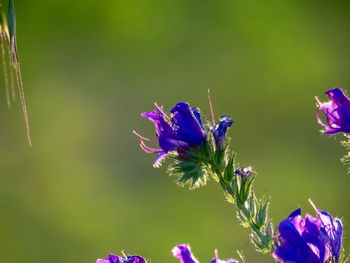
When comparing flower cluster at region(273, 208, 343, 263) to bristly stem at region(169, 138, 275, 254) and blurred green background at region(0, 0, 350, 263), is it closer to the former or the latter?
bristly stem at region(169, 138, 275, 254)

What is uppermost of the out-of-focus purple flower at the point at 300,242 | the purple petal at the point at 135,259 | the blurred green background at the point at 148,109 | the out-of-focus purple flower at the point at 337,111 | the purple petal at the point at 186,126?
the blurred green background at the point at 148,109

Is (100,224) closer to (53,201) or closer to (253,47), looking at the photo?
(53,201)

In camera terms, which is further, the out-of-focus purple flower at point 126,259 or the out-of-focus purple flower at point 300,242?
the out-of-focus purple flower at point 126,259

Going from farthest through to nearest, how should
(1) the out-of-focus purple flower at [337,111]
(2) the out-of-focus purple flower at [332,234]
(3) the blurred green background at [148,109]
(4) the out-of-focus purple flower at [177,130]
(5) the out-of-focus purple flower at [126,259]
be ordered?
(3) the blurred green background at [148,109]
(4) the out-of-focus purple flower at [177,130]
(1) the out-of-focus purple flower at [337,111]
(5) the out-of-focus purple flower at [126,259]
(2) the out-of-focus purple flower at [332,234]

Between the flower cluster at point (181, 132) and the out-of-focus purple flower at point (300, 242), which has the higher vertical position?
the flower cluster at point (181, 132)

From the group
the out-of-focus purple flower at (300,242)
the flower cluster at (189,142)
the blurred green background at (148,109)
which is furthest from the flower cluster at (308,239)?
the blurred green background at (148,109)

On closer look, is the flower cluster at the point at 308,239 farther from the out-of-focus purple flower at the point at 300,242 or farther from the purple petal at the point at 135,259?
the purple petal at the point at 135,259

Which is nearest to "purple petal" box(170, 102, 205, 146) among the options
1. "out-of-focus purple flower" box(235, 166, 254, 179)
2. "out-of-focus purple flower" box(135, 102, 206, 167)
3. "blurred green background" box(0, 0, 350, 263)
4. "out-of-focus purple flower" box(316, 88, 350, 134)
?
"out-of-focus purple flower" box(135, 102, 206, 167)
